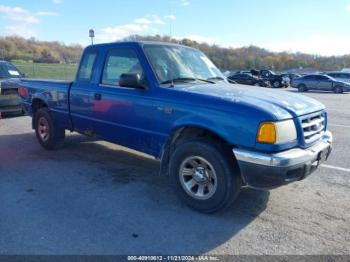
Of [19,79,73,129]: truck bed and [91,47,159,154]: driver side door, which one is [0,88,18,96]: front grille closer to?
[19,79,73,129]: truck bed

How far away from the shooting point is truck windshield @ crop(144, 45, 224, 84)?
4684 mm

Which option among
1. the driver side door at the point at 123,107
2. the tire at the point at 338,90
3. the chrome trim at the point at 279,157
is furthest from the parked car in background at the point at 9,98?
the tire at the point at 338,90

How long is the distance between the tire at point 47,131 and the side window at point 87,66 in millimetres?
1338

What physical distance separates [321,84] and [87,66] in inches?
1045

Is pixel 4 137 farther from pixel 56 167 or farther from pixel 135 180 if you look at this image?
pixel 135 180

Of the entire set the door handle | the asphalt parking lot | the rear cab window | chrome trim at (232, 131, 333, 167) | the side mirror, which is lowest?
the asphalt parking lot

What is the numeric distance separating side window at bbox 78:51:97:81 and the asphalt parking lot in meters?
1.49

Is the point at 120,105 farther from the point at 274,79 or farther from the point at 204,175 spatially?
the point at 274,79

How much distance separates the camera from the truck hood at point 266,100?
12.2 ft

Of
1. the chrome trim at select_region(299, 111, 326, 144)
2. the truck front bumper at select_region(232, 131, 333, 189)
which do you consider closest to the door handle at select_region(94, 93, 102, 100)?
the truck front bumper at select_region(232, 131, 333, 189)

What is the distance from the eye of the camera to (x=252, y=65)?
7050 cm

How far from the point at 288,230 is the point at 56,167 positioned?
383 centimetres

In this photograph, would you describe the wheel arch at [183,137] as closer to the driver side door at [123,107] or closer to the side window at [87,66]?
the driver side door at [123,107]

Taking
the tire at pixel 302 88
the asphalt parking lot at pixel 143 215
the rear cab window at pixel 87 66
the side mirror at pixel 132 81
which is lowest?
the asphalt parking lot at pixel 143 215
